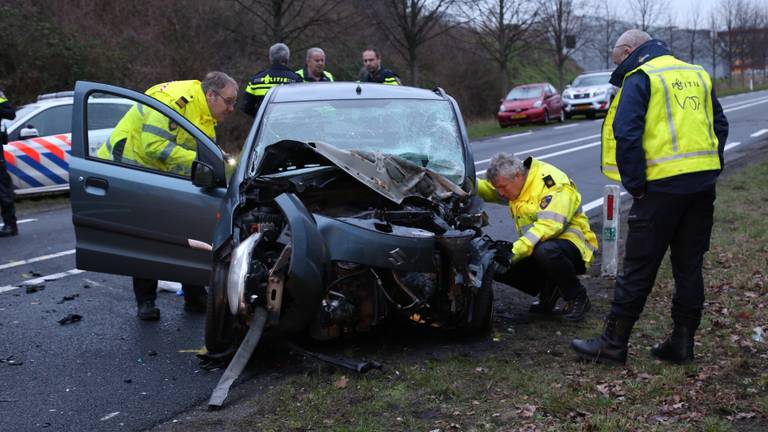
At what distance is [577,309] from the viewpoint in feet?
19.0

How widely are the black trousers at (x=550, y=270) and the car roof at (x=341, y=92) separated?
154cm

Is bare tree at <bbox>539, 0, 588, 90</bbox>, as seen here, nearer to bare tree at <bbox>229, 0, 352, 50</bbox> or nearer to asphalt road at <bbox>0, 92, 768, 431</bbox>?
bare tree at <bbox>229, 0, 352, 50</bbox>

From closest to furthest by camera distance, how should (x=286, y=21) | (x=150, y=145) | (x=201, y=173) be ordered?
(x=201, y=173) < (x=150, y=145) < (x=286, y=21)

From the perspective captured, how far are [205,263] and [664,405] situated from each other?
10.4ft

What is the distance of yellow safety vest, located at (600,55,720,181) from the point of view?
14.5 feet

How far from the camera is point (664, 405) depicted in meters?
4.09

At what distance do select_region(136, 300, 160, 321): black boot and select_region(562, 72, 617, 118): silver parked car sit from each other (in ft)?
82.0

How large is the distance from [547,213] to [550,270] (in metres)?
0.39

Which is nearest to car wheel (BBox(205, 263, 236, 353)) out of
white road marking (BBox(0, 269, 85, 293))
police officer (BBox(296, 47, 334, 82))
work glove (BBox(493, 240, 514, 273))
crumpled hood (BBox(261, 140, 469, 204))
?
crumpled hood (BBox(261, 140, 469, 204))

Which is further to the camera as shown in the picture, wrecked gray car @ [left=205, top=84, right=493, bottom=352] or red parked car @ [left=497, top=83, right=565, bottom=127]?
Result: red parked car @ [left=497, top=83, right=565, bottom=127]

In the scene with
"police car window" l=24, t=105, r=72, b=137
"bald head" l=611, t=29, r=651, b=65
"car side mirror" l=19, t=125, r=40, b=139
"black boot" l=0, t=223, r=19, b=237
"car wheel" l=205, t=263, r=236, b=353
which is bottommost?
"black boot" l=0, t=223, r=19, b=237

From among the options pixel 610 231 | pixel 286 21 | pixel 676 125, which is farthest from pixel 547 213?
pixel 286 21

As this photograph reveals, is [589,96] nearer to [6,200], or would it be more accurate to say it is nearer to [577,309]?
[6,200]

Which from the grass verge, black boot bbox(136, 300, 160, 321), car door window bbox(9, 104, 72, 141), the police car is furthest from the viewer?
car door window bbox(9, 104, 72, 141)
